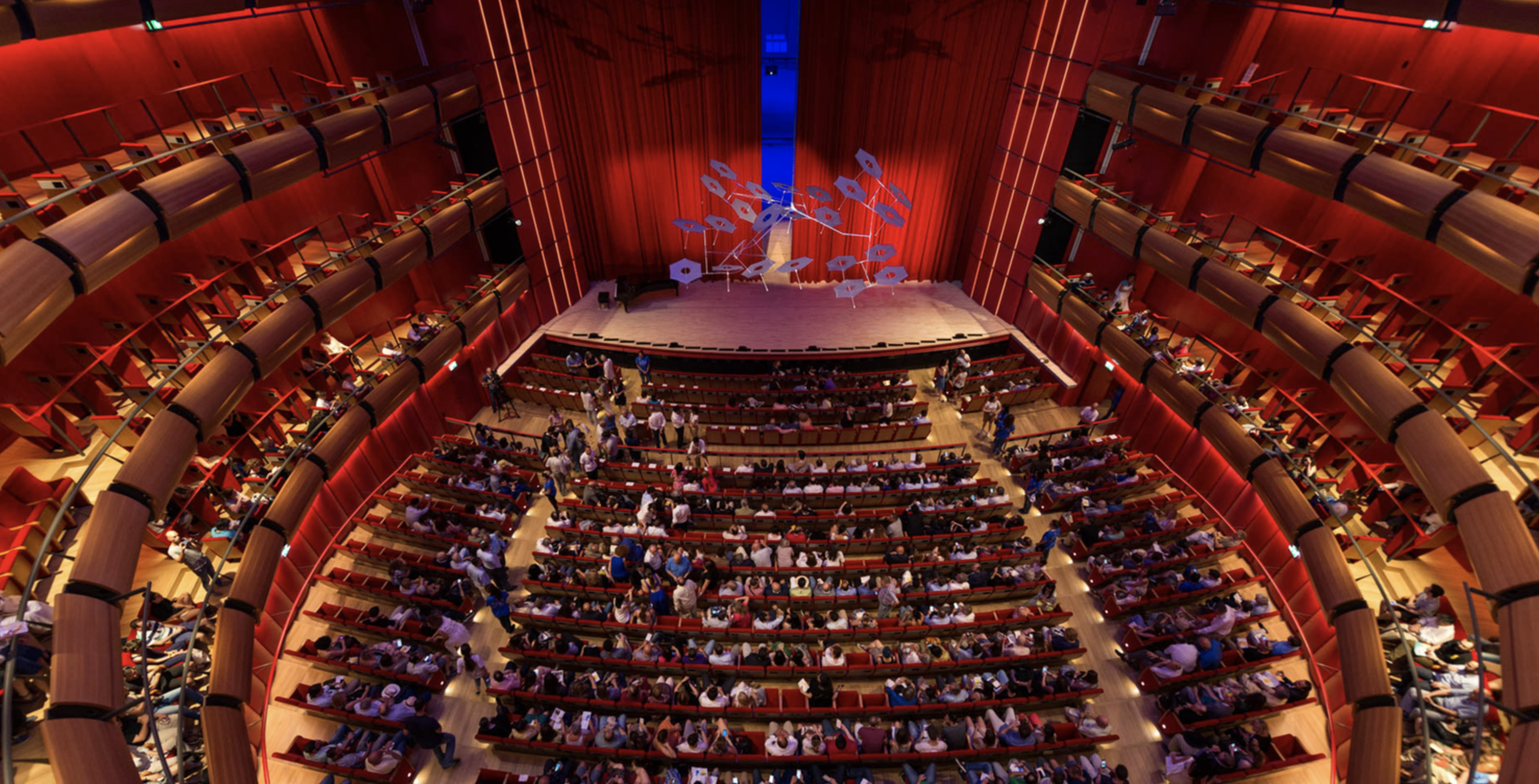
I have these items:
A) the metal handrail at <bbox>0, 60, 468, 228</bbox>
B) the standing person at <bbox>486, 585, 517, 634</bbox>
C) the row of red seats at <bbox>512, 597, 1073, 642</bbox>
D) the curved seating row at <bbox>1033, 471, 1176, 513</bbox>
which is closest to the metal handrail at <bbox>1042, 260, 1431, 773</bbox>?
the curved seating row at <bbox>1033, 471, 1176, 513</bbox>

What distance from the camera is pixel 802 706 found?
772 cm

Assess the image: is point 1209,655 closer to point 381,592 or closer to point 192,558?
point 381,592

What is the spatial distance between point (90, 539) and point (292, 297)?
4.97 metres

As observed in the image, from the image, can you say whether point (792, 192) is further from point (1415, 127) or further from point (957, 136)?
point (1415, 127)

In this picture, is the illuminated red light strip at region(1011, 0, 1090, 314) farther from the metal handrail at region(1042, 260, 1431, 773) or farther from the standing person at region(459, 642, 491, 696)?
the standing person at region(459, 642, 491, 696)

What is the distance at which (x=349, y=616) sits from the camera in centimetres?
869

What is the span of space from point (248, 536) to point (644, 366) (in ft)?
23.9

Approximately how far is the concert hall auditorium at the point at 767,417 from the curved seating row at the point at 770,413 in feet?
0.26

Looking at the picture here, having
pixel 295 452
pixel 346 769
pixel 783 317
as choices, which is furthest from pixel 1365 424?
pixel 295 452

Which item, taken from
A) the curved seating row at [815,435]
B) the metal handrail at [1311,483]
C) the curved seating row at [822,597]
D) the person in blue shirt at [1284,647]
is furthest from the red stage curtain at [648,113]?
the person in blue shirt at [1284,647]

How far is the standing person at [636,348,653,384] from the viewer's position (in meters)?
13.4

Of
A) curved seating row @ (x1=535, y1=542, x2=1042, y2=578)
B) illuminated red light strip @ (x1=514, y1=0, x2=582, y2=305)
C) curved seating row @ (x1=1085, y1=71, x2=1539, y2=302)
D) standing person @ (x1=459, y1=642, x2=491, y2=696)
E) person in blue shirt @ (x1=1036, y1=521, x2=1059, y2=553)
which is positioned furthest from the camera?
illuminated red light strip @ (x1=514, y1=0, x2=582, y2=305)

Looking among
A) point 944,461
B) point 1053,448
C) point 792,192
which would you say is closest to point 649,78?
point 792,192

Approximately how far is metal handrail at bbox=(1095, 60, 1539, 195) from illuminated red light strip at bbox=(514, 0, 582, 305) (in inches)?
480
